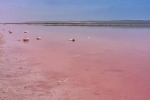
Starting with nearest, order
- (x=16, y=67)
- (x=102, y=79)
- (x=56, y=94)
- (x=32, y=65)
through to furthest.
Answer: (x=56, y=94) → (x=102, y=79) → (x=16, y=67) → (x=32, y=65)

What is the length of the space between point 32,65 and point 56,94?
467 cm

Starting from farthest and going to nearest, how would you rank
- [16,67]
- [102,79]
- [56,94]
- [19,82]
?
[16,67], [102,79], [19,82], [56,94]

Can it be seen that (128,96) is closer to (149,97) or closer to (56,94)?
(149,97)

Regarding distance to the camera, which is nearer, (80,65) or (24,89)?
(24,89)

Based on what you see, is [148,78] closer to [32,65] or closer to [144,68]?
[144,68]

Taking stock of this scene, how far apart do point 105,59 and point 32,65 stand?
4678mm

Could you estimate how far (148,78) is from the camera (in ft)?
32.1

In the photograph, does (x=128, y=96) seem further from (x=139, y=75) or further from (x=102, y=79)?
(x=139, y=75)

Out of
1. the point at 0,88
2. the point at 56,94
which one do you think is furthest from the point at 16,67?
the point at 56,94

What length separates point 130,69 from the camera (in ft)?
37.6

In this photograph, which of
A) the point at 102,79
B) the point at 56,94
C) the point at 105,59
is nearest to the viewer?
the point at 56,94

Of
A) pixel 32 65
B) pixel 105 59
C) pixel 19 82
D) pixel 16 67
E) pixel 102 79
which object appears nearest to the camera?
pixel 19 82

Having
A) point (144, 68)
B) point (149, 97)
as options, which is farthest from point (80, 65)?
point (149, 97)

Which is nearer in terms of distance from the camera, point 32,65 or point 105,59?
point 32,65
